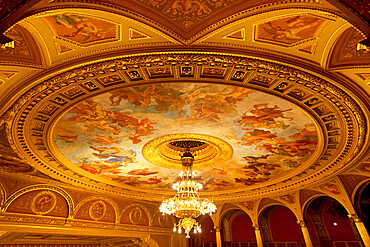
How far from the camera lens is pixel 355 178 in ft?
37.0

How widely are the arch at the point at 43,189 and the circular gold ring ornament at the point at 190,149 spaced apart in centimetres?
538

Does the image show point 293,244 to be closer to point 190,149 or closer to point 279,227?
point 279,227

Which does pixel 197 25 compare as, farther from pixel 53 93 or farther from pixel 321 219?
pixel 321 219

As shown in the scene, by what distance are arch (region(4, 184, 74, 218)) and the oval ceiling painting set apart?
2.34 m

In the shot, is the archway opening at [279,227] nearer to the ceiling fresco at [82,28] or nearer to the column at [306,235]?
the column at [306,235]

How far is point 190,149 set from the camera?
998 centimetres

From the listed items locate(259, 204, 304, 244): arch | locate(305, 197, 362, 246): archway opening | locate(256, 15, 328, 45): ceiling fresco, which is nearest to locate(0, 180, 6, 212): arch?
locate(256, 15, 328, 45): ceiling fresco

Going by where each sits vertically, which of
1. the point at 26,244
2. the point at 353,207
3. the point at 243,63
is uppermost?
the point at 243,63

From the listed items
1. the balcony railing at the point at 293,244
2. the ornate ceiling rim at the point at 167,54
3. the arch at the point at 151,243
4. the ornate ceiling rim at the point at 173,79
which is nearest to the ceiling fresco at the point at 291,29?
the ornate ceiling rim at the point at 167,54

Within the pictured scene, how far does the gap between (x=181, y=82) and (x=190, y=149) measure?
16.1ft

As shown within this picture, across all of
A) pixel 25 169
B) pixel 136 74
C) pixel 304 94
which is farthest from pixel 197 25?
pixel 25 169

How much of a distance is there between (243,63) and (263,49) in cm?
46

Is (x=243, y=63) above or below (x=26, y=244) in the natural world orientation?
above

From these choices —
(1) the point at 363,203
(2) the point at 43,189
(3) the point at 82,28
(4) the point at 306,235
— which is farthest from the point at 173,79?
(4) the point at 306,235
